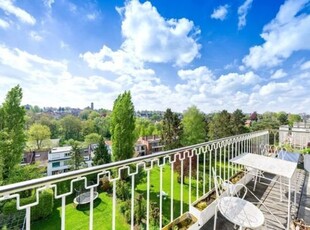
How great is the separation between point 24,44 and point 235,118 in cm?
2223

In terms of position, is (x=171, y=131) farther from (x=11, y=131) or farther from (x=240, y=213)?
(x=240, y=213)

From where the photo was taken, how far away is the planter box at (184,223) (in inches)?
77.6

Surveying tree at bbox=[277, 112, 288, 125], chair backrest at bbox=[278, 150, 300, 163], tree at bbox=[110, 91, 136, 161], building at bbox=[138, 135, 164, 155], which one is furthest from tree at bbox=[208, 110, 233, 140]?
chair backrest at bbox=[278, 150, 300, 163]

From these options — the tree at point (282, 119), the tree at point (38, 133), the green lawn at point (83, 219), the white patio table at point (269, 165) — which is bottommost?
the green lawn at point (83, 219)

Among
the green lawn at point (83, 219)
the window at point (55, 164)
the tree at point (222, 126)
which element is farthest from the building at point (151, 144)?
the green lawn at point (83, 219)

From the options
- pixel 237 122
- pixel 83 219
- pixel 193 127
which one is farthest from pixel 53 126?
pixel 237 122

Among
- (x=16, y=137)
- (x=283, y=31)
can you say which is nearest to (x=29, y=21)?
(x=16, y=137)

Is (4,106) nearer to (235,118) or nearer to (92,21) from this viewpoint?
(92,21)

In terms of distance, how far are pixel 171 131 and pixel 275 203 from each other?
54.6ft

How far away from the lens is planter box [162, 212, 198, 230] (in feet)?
6.47

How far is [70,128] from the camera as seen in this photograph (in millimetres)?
44312

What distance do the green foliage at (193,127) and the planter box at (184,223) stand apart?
19.0 meters

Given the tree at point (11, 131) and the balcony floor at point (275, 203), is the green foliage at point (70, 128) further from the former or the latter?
the balcony floor at point (275, 203)

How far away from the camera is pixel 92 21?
11883 millimetres
